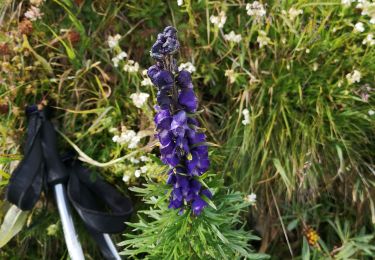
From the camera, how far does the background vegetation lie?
2.36m

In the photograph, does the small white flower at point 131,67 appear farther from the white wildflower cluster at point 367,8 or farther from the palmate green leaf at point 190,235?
the white wildflower cluster at point 367,8

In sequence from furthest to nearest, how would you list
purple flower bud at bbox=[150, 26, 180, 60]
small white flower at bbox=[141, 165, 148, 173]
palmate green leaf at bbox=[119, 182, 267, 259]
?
small white flower at bbox=[141, 165, 148, 173] → palmate green leaf at bbox=[119, 182, 267, 259] → purple flower bud at bbox=[150, 26, 180, 60]

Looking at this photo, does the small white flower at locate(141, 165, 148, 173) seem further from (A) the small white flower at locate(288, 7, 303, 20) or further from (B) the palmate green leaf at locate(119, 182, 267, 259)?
(A) the small white flower at locate(288, 7, 303, 20)

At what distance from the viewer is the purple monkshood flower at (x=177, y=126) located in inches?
53.2

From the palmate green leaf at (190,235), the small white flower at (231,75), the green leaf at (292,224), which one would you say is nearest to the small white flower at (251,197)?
the green leaf at (292,224)

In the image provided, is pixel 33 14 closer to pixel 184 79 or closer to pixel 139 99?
pixel 139 99

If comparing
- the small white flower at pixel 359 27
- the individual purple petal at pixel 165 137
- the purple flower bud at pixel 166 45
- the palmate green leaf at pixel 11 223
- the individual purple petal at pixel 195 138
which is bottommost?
the palmate green leaf at pixel 11 223

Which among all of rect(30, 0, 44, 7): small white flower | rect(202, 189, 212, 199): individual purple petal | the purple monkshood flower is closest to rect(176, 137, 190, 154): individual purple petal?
the purple monkshood flower

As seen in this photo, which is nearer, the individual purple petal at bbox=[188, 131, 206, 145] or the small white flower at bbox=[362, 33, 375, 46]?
the individual purple petal at bbox=[188, 131, 206, 145]

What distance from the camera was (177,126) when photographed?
1414 mm

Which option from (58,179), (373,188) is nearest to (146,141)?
(58,179)

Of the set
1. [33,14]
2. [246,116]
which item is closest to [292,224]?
[246,116]

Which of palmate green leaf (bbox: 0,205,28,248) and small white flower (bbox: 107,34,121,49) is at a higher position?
small white flower (bbox: 107,34,121,49)

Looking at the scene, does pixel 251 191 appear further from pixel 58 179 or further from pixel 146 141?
pixel 58 179
